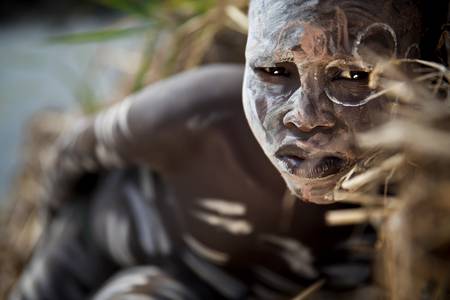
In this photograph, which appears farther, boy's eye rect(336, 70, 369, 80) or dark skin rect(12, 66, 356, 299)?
dark skin rect(12, 66, 356, 299)

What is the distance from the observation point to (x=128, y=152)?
1.08 metres

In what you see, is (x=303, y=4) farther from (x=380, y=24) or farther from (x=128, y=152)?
(x=128, y=152)

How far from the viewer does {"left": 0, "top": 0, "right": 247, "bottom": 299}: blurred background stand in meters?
1.32

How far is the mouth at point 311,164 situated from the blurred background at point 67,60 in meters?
0.47

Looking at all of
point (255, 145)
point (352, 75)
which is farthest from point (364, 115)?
point (255, 145)

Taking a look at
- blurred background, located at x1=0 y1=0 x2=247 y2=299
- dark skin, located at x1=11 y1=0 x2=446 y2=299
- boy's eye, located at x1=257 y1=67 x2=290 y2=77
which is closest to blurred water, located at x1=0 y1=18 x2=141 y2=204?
blurred background, located at x1=0 y1=0 x2=247 y2=299

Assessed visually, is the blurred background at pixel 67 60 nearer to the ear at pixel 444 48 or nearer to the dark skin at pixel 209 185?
the dark skin at pixel 209 185

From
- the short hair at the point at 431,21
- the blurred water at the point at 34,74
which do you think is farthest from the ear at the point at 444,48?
the blurred water at the point at 34,74

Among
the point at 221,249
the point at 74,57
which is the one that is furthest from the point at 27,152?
the point at 221,249

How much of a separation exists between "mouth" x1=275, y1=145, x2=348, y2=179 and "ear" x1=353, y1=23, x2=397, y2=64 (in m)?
0.10

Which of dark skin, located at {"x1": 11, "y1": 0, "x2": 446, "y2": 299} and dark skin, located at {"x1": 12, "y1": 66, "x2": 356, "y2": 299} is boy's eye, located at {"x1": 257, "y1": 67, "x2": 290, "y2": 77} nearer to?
dark skin, located at {"x1": 11, "y1": 0, "x2": 446, "y2": 299}

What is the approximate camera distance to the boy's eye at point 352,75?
2.32 feet

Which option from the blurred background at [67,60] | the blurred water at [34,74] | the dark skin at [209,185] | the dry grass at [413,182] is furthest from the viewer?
the blurred water at [34,74]

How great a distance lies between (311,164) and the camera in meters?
0.73
